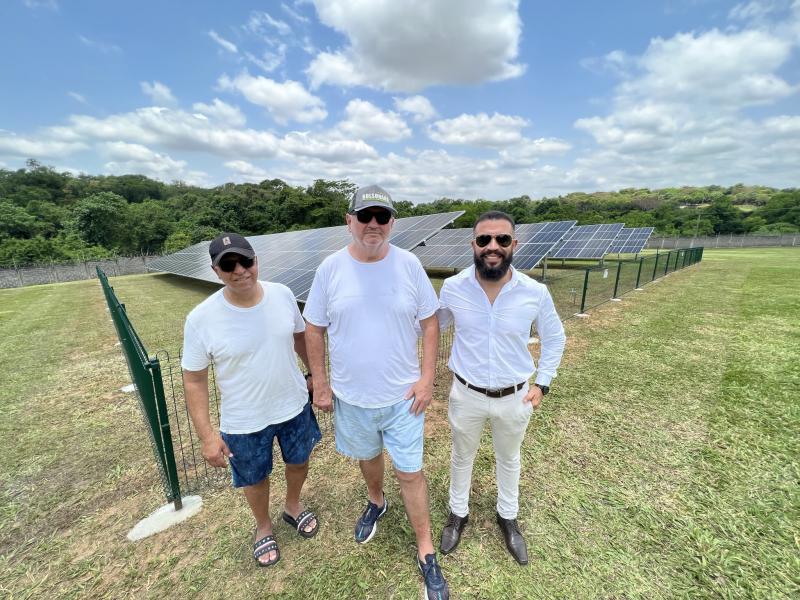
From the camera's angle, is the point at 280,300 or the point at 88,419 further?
the point at 88,419

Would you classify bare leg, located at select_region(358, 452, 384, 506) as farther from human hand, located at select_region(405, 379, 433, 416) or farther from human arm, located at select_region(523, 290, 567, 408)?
human arm, located at select_region(523, 290, 567, 408)

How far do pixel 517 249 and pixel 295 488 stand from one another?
13196mm

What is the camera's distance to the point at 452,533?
2576 mm

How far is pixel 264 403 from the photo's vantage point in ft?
7.03

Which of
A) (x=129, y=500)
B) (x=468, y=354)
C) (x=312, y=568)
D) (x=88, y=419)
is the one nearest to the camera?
(x=468, y=354)

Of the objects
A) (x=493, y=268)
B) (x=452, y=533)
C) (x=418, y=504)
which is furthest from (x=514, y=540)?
(x=493, y=268)

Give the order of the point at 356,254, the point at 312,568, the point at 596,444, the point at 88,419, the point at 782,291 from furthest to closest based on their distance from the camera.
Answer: the point at 782,291
the point at 88,419
the point at 596,444
the point at 312,568
the point at 356,254

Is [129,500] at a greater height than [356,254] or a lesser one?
lesser

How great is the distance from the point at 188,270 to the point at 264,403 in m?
18.0

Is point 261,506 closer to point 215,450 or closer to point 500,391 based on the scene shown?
point 215,450

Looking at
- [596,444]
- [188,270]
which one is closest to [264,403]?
[596,444]

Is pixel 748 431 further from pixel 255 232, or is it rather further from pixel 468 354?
pixel 255 232

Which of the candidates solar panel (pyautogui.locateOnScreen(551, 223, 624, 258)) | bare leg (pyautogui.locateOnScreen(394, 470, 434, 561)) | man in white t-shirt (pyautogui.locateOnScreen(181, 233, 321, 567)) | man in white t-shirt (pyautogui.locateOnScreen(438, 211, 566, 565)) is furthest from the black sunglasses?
solar panel (pyautogui.locateOnScreen(551, 223, 624, 258))

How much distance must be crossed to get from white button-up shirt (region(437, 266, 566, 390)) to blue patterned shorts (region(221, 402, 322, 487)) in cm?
122
